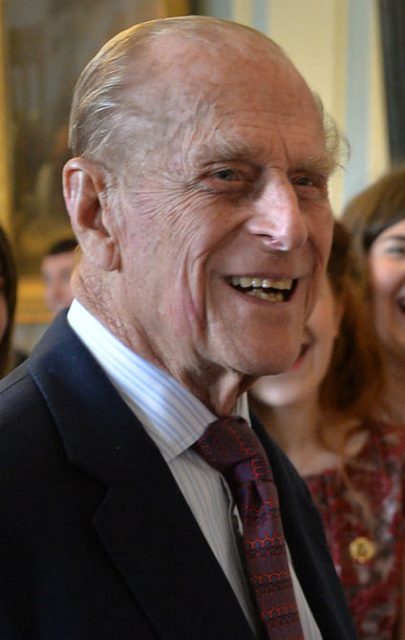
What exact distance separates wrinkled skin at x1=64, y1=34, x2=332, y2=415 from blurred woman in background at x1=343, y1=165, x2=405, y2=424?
1.81 metres

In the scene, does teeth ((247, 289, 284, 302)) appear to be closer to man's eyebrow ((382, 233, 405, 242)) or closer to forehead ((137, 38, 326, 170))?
forehead ((137, 38, 326, 170))

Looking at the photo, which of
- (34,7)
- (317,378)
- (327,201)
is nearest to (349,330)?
(317,378)

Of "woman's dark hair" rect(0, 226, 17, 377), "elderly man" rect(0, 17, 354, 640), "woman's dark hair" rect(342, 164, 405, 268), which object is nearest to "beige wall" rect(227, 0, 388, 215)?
"woman's dark hair" rect(342, 164, 405, 268)

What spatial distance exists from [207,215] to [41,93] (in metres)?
5.27

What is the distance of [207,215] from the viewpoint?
1.40 meters

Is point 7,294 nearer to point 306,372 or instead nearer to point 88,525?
point 306,372

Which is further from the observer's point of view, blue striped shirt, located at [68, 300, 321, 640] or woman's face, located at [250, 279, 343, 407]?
woman's face, located at [250, 279, 343, 407]

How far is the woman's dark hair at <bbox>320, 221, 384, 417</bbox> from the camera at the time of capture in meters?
2.87

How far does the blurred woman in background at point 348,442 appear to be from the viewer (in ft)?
8.43

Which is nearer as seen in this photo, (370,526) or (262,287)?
(262,287)

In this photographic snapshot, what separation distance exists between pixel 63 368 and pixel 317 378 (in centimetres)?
148

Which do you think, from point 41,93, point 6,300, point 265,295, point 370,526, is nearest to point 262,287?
point 265,295

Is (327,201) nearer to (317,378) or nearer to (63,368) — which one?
(63,368)

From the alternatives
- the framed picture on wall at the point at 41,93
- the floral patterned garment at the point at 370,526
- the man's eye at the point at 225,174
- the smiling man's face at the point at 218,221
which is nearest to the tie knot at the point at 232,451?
the smiling man's face at the point at 218,221
